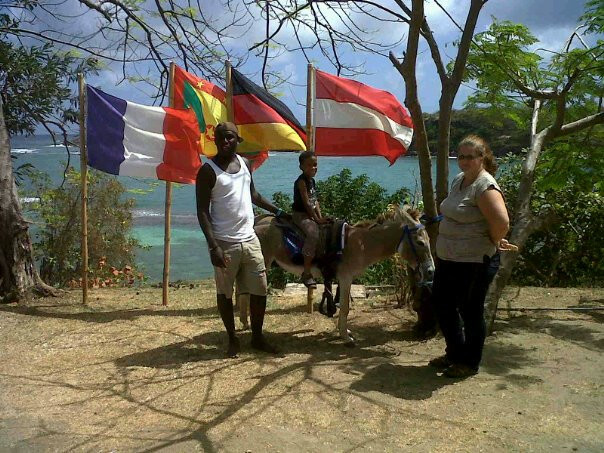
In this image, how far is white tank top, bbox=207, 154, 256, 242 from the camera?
5.14 m

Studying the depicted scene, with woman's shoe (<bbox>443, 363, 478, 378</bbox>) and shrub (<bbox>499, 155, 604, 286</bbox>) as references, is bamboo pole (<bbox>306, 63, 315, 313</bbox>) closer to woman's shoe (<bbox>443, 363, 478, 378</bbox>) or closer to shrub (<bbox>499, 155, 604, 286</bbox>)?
woman's shoe (<bbox>443, 363, 478, 378</bbox>)

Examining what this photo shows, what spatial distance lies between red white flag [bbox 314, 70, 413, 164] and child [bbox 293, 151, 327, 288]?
1.08 metres

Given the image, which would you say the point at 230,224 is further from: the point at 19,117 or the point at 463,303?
the point at 19,117

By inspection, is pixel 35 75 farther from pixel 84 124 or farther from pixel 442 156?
pixel 442 156

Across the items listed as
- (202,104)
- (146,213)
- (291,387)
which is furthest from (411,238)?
(146,213)

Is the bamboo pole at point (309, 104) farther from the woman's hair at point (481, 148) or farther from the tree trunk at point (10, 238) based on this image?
the tree trunk at point (10, 238)

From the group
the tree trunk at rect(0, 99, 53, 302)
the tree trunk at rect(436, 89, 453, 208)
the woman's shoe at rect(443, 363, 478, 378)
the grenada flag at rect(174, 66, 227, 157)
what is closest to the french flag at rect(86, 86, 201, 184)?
the grenada flag at rect(174, 66, 227, 157)

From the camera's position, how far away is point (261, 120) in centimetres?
725

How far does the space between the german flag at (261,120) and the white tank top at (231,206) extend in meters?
1.88

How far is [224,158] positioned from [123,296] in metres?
4.31

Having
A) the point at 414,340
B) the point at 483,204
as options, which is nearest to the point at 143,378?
the point at 414,340

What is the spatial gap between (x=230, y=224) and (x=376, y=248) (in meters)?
1.71

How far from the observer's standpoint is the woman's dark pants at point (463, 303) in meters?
4.67

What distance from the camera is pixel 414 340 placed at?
6152mm
